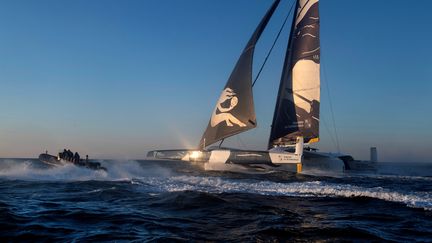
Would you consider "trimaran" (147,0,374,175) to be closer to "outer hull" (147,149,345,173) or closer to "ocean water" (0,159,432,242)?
"outer hull" (147,149,345,173)

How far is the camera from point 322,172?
3192 cm

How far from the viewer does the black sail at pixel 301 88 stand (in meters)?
33.2

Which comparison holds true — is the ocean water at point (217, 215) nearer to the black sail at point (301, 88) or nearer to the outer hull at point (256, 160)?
the outer hull at point (256, 160)

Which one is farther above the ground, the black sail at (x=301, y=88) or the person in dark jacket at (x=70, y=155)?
the black sail at (x=301, y=88)

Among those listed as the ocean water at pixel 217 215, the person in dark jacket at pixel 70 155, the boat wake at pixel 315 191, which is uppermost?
the person in dark jacket at pixel 70 155

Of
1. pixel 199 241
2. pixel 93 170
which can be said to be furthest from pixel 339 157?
pixel 199 241

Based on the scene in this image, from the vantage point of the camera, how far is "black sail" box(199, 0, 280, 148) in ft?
102

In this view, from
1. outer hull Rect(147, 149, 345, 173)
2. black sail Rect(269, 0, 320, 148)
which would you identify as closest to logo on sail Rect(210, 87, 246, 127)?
outer hull Rect(147, 149, 345, 173)

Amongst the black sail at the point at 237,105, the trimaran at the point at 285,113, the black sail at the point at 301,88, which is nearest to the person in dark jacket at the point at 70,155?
the trimaran at the point at 285,113

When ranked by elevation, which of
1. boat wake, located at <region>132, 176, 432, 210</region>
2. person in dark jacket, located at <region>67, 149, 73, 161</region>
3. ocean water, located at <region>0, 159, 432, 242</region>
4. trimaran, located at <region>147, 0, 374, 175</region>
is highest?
trimaran, located at <region>147, 0, 374, 175</region>

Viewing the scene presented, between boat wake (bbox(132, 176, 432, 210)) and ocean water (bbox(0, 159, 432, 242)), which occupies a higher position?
boat wake (bbox(132, 176, 432, 210))

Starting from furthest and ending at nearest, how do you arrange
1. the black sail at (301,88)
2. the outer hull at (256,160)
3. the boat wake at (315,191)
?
the black sail at (301,88) → the outer hull at (256,160) → the boat wake at (315,191)

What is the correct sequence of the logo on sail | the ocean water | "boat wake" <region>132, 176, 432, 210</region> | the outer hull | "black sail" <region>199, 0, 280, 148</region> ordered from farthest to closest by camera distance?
the logo on sail → "black sail" <region>199, 0, 280, 148</region> → the outer hull → "boat wake" <region>132, 176, 432, 210</region> → the ocean water

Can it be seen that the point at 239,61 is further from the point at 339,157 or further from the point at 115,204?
the point at 115,204
